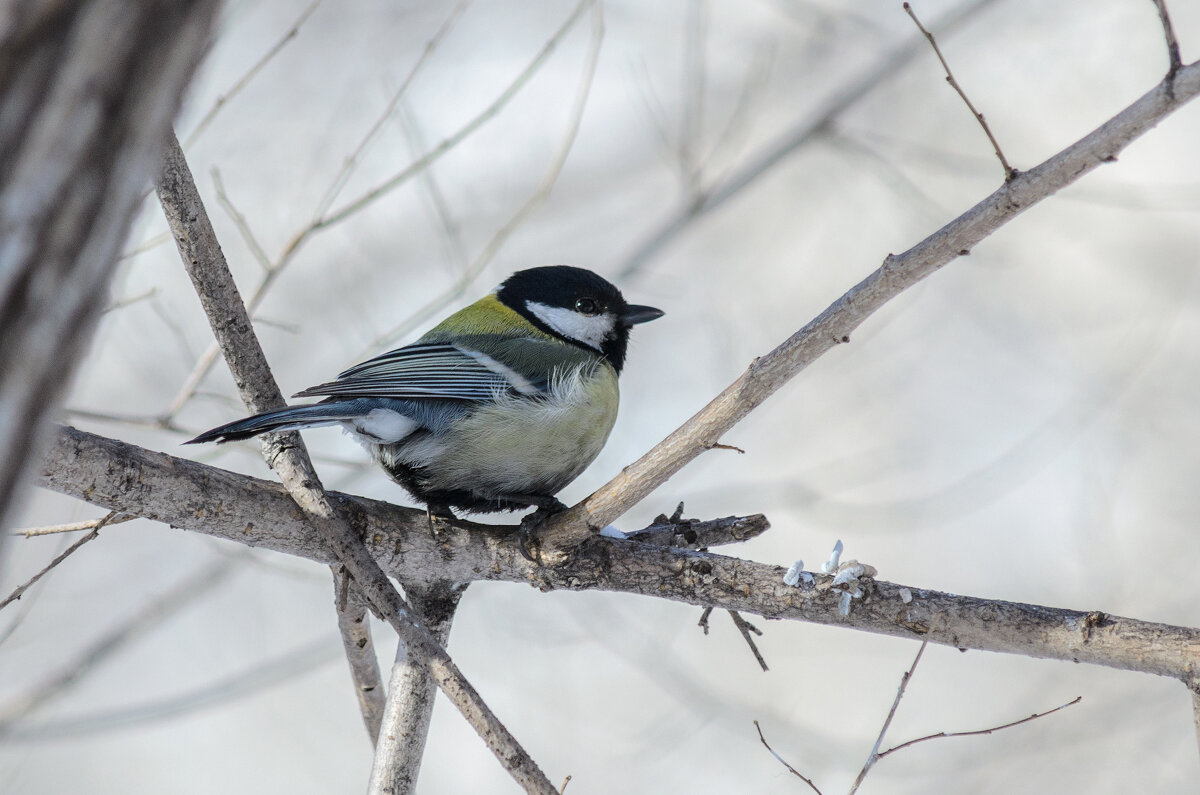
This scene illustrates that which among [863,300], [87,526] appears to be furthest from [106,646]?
[863,300]

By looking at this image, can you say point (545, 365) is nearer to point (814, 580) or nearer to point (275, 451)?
point (275, 451)

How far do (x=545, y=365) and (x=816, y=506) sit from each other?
2.13 m

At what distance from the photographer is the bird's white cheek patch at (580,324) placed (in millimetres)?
3592

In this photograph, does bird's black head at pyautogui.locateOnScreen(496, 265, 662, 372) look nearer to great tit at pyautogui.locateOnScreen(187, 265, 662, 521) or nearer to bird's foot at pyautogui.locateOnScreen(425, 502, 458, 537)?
great tit at pyautogui.locateOnScreen(187, 265, 662, 521)

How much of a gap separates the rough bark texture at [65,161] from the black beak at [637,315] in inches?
106

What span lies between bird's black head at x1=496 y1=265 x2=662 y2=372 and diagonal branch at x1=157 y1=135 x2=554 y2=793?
126 cm

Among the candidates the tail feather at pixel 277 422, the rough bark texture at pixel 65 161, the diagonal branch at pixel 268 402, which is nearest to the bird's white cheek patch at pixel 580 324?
the tail feather at pixel 277 422

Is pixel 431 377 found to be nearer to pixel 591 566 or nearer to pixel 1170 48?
pixel 591 566

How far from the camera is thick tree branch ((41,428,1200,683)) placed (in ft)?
6.57

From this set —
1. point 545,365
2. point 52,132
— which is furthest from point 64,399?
point 545,365

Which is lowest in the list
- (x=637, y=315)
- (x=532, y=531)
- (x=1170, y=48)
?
(x=1170, y=48)

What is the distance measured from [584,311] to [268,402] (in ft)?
4.45

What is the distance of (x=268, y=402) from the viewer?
2.65m

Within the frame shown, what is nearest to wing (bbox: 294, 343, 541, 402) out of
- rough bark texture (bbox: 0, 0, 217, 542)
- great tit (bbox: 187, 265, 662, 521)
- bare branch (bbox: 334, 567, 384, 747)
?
great tit (bbox: 187, 265, 662, 521)
